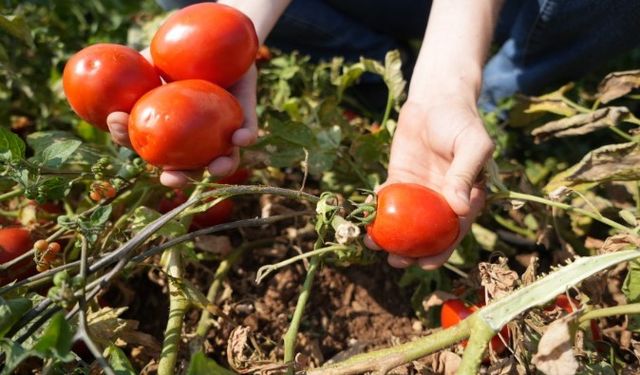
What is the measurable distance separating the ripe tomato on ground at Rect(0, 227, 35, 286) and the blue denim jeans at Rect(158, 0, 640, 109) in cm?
105

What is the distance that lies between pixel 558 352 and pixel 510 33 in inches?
58.8

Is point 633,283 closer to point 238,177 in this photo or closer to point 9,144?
point 238,177

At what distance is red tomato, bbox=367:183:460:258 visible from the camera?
117cm

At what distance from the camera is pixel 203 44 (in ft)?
4.15

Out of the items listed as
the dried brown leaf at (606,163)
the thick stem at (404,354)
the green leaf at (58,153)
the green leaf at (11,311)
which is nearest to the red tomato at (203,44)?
the green leaf at (58,153)

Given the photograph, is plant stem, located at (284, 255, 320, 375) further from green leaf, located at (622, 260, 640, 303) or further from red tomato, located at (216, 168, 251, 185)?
green leaf, located at (622, 260, 640, 303)

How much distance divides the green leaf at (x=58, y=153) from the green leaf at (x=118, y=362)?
0.40 m

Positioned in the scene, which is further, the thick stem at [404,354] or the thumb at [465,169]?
the thumb at [465,169]

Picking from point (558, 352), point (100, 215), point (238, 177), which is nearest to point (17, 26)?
point (238, 177)

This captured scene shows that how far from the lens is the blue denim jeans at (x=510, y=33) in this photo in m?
1.77

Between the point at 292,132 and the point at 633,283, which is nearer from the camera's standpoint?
the point at 633,283

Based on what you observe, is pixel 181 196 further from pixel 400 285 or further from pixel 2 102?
pixel 2 102

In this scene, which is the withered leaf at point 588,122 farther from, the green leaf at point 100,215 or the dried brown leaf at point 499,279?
the green leaf at point 100,215

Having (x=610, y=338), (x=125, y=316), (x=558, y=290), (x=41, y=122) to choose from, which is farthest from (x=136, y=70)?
(x=610, y=338)
